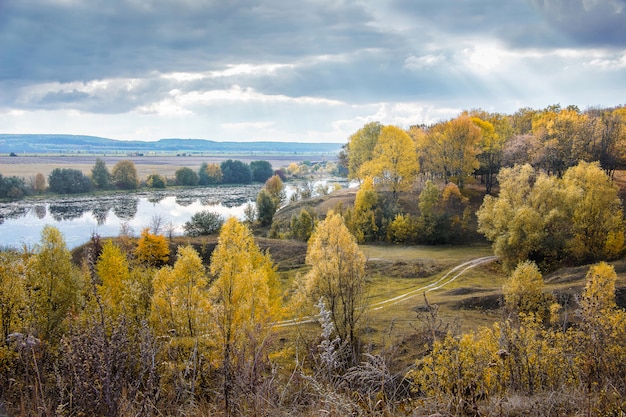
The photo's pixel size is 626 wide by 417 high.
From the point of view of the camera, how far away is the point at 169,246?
6053 cm

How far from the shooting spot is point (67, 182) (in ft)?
428

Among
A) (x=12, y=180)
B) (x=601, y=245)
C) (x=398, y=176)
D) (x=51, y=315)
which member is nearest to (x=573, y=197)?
(x=601, y=245)

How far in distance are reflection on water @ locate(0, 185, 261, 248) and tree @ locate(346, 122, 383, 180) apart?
27.0 m

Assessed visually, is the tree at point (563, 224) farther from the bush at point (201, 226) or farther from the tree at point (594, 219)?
the bush at point (201, 226)

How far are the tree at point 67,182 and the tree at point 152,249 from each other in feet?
291

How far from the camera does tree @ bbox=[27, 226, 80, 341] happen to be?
24997 mm

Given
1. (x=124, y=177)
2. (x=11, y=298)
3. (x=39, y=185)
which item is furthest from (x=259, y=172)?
(x=11, y=298)

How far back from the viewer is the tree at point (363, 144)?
297 ft

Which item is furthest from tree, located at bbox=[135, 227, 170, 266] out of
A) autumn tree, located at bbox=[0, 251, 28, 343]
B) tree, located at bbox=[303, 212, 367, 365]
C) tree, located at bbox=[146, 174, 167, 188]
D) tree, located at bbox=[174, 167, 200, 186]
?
tree, located at bbox=[174, 167, 200, 186]

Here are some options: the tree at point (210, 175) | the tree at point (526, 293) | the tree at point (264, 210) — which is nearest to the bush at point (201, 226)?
the tree at point (264, 210)

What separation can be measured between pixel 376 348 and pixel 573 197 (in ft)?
117

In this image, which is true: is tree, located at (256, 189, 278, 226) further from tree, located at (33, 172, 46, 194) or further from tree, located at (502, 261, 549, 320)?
tree, located at (33, 172, 46, 194)

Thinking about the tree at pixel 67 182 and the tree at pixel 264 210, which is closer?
the tree at pixel 264 210

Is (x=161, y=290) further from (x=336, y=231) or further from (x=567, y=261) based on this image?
(x=567, y=261)
